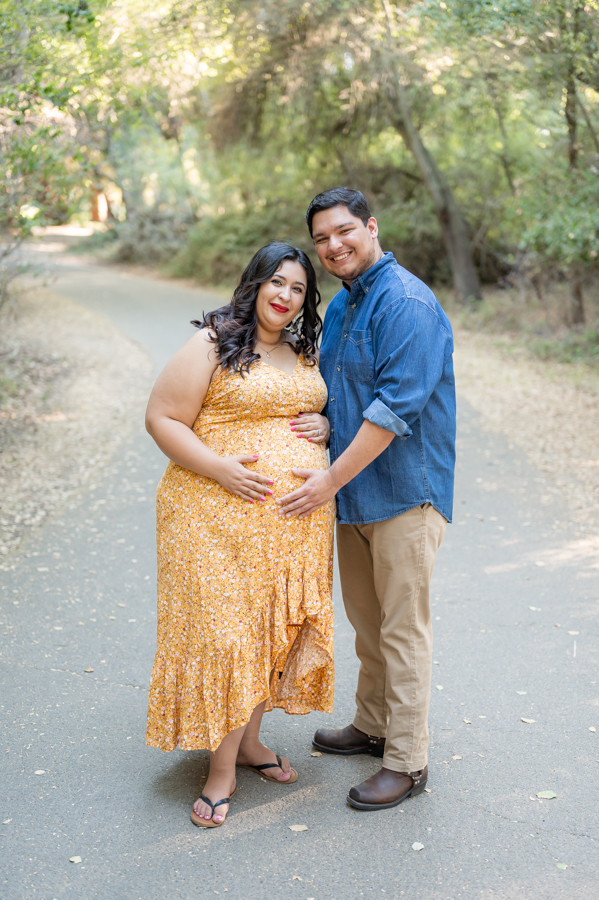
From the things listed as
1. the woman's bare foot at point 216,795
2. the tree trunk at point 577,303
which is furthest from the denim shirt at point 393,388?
the tree trunk at point 577,303

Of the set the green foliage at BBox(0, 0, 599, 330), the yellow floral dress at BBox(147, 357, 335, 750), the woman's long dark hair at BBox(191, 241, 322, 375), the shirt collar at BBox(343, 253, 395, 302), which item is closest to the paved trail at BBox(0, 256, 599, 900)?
the yellow floral dress at BBox(147, 357, 335, 750)

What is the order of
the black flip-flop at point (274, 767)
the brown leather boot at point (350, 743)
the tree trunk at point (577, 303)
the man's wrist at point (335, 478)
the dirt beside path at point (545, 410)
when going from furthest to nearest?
1. the tree trunk at point (577, 303)
2. the dirt beside path at point (545, 410)
3. the brown leather boot at point (350, 743)
4. the black flip-flop at point (274, 767)
5. the man's wrist at point (335, 478)

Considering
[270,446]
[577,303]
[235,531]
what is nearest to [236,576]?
[235,531]

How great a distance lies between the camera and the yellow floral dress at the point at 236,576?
279 centimetres

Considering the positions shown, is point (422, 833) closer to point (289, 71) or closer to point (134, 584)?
point (134, 584)

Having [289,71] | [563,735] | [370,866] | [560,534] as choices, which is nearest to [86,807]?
[370,866]

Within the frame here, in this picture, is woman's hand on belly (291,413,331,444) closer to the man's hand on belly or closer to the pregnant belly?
the pregnant belly

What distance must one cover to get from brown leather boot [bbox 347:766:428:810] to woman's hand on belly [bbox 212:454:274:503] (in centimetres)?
113

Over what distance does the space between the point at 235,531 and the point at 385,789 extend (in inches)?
42.9

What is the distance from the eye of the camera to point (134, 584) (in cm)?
495

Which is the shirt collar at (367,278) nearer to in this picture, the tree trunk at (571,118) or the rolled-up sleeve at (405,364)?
the rolled-up sleeve at (405,364)

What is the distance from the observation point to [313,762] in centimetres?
326

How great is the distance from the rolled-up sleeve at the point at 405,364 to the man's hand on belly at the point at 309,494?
27 cm

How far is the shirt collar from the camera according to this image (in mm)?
2922
